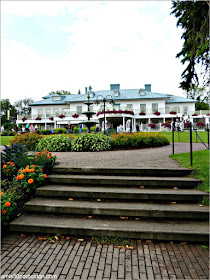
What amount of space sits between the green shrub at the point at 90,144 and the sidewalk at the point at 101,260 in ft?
24.3

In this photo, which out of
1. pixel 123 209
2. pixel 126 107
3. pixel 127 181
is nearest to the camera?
pixel 123 209

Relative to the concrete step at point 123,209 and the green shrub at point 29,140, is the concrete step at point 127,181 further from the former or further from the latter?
the green shrub at point 29,140

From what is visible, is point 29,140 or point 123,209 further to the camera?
point 29,140

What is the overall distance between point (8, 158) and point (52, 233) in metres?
2.73

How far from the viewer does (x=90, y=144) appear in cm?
1065

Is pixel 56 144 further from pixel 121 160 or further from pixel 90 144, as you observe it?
pixel 121 160

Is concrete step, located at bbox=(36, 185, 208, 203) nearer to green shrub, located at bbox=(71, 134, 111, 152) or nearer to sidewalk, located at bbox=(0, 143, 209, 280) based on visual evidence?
sidewalk, located at bbox=(0, 143, 209, 280)

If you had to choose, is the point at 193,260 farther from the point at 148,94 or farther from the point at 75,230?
the point at 148,94

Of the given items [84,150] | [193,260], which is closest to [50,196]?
[193,260]

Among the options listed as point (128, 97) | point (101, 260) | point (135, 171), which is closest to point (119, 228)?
point (101, 260)

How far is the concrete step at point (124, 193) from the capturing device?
3.95 meters

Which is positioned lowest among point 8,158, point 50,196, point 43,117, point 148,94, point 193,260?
point 193,260

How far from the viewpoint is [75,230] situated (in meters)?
3.26

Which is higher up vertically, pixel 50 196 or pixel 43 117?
pixel 43 117
